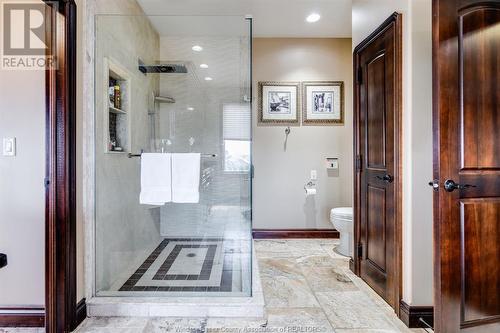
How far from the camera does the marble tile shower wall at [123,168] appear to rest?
6.67 ft

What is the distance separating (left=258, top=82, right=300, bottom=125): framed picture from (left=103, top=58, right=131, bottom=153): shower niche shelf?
1.76 metres

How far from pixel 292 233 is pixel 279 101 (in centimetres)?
172

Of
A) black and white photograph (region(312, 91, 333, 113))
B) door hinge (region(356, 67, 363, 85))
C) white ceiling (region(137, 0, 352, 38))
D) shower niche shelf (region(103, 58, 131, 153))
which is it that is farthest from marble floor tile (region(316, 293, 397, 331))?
white ceiling (region(137, 0, 352, 38))

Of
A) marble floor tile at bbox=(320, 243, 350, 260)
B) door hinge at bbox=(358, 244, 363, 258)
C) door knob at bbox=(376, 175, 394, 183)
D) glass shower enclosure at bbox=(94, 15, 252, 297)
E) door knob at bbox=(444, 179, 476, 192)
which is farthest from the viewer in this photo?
marble floor tile at bbox=(320, 243, 350, 260)

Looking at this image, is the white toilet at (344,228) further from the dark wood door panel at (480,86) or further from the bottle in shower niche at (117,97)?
the bottle in shower niche at (117,97)

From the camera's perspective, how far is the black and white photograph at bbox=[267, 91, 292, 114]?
3.67 metres

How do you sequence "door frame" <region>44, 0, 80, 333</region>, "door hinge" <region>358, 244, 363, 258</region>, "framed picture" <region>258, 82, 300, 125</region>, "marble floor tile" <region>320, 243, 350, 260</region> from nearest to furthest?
"door frame" <region>44, 0, 80, 333</region> < "door hinge" <region>358, 244, 363, 258</region> < "marble floor tile" <region>320, 243, 350, 260</region> < "framed picture" <region>258, 82, 300, 125</region>

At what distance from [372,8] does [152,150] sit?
2074 mm

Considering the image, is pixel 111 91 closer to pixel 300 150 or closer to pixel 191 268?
pixel 191 268

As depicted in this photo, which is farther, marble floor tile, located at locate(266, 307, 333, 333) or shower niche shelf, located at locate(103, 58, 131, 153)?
shower niche shelf, located at locate(103, 58, 131, 153)

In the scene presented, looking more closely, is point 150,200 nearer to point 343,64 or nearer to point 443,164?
point 443,164

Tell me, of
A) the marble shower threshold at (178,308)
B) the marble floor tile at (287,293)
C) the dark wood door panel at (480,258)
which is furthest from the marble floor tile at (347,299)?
the dark wood door panel at (480,258)

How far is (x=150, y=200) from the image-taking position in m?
2.15

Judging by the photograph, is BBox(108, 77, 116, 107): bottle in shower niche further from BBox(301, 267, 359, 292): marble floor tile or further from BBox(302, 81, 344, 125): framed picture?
BBox(302, 81, 344, 125): framed picture
